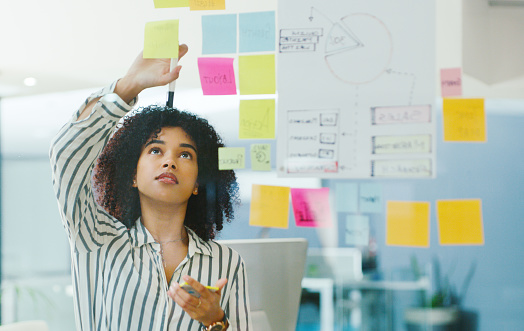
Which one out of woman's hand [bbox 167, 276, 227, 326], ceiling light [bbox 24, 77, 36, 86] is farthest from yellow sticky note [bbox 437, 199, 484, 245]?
ceiling light [bbox 24, 77, 36, 86]

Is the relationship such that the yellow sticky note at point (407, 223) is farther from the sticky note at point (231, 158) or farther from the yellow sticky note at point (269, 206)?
the sticky note at point (231, 158)

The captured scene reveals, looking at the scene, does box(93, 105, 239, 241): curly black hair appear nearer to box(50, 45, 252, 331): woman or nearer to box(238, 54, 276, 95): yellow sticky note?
box(50, 45, 252, 331): woman

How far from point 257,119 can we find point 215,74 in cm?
20

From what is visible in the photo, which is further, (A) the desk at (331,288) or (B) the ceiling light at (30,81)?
(B) the ceiling light at (30,81)

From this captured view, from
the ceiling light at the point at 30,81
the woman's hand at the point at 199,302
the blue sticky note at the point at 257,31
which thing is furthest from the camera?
the ceiling light at the point at 30,81

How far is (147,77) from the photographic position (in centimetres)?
168

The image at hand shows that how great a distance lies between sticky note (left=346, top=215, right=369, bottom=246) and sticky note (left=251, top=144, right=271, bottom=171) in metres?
0.29

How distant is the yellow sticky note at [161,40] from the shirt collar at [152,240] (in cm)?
52

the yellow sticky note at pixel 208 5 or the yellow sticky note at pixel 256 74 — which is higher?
the yellow sticky note at pixel 208 5

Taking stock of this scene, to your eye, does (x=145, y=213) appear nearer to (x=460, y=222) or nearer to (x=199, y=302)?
(x=199, y=302)

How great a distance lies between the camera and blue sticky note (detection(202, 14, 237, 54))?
1.67 metres

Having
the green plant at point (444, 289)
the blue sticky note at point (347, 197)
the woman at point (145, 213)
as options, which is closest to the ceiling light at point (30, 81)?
the woman at point (145, 213)

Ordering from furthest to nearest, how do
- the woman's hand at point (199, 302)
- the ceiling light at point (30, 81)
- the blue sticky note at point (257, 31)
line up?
the ceiling light at point (30, 81) < the blue sticky note at point (257, 31) < the woman's hand at point (199, 302)

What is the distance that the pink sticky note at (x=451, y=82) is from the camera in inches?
60.7
